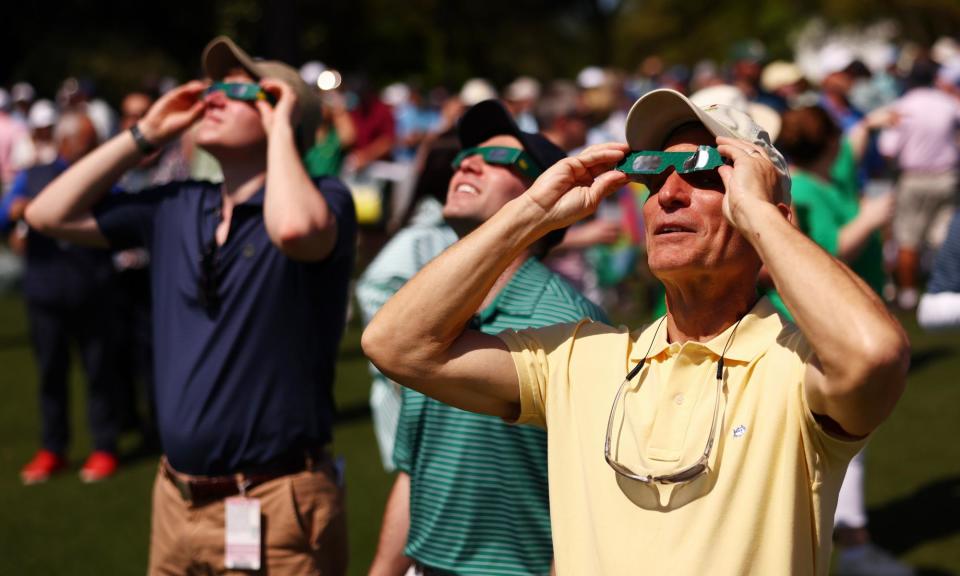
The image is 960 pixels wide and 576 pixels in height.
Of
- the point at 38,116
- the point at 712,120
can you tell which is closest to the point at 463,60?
the point at 38,116

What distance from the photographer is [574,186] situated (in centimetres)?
294

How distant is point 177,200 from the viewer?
14.4 ft

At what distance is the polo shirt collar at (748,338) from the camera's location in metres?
2.62

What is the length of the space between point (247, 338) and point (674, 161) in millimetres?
1831

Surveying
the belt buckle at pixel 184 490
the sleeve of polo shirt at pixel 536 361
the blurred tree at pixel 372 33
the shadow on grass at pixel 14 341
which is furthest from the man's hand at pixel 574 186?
the blurred tree at pixel 372 33

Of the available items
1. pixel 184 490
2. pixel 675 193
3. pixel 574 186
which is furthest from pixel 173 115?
pixel 675 193

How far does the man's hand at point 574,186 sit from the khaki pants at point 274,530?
1570 mm

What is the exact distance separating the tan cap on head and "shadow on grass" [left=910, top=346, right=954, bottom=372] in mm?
7674

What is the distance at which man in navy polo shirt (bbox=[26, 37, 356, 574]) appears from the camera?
13.1 feet

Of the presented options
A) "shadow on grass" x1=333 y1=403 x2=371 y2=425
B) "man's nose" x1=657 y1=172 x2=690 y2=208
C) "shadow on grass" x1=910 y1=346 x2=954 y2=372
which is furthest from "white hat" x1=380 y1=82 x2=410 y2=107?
"man's nose" x1=657 y1=172 x2=690 y2=208

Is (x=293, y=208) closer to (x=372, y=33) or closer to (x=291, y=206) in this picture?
(x=291, y=206)

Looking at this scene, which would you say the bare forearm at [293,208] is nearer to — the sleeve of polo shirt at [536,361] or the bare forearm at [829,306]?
the sleeve of polo shirt at [536,361]

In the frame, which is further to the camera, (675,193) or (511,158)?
(511,158)

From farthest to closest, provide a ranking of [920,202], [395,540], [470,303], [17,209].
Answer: [920,202]
[17,209]
[395,540]
[470,303]
